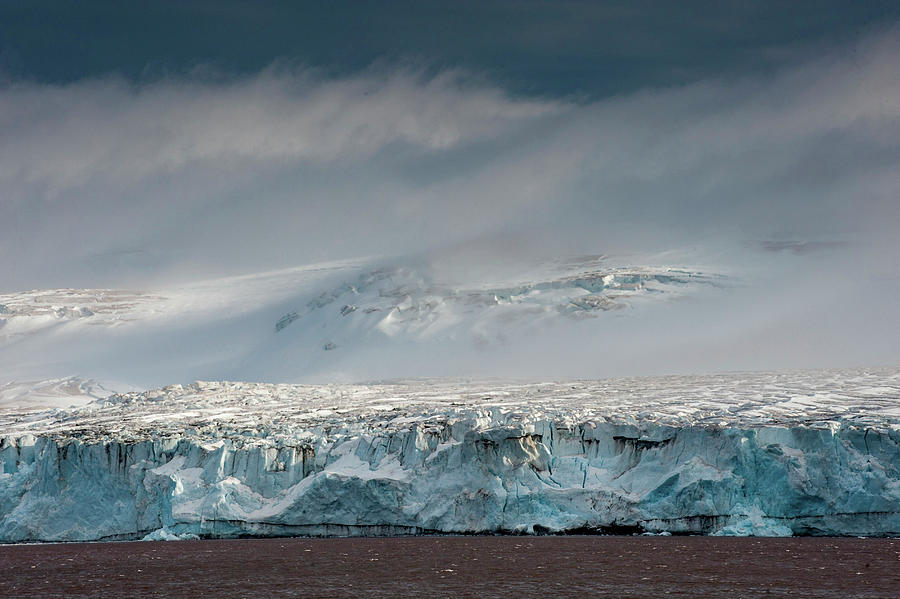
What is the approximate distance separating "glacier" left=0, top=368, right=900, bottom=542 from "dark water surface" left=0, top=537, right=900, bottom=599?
1106 millimetres

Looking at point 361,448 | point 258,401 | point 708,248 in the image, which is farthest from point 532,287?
point 361,448

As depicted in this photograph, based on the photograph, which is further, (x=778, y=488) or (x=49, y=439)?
(x=49, y=439)

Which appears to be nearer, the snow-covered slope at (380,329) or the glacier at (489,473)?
the glacier at (489,473)

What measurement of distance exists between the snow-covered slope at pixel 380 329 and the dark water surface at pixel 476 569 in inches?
2948

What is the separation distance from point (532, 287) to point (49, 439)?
109 metres

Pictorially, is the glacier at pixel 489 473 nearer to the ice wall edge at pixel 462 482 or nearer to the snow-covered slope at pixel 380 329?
the ice wall edge at pixel 462 482

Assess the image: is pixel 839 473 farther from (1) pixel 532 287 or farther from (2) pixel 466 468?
(1) pixel 532 287

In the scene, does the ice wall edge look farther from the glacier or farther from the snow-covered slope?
the snow-covered slope

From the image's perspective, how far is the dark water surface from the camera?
30266mm

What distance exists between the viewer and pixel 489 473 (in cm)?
4247

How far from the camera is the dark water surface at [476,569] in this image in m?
30.3

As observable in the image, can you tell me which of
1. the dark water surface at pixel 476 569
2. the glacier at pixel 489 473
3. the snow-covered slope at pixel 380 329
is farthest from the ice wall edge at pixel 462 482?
the snow-covered slope at pixel 380 329

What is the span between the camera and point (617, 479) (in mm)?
41938

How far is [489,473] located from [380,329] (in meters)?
110
